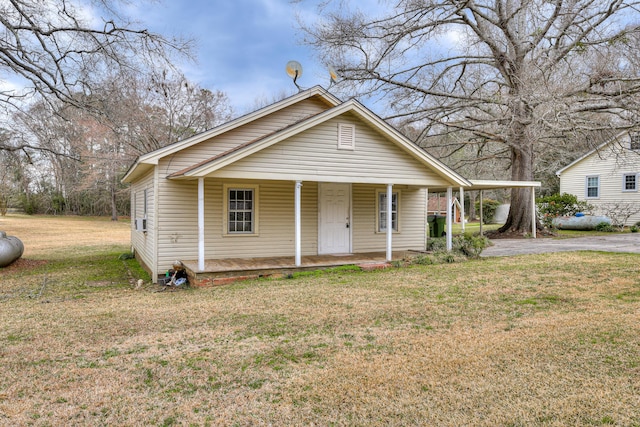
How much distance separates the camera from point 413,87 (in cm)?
1722

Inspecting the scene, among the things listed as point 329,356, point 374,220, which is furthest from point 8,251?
point 329,356

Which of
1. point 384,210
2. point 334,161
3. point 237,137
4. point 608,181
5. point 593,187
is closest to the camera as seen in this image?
point 334,161

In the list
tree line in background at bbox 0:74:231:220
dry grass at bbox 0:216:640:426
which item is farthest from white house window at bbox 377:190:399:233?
tree line in background at bbox 0:74:231:220

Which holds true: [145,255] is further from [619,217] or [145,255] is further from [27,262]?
[619,217]

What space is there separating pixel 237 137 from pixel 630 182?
2312 centimetres

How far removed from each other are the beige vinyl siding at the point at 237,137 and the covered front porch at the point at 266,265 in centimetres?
234

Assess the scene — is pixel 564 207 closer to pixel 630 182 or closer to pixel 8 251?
pixel 630 182

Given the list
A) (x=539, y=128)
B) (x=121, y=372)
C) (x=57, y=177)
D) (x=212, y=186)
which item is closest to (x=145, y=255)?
(x=212, y=186)

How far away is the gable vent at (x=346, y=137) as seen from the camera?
33.0 feet

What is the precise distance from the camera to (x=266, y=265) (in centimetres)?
935

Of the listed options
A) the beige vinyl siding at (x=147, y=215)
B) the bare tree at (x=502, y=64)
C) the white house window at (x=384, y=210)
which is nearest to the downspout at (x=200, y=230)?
the beige vinyl siding at (x=147, y=215)

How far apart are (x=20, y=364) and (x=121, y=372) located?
1175 millimetres

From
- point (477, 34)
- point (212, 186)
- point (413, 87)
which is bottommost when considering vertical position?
point (212, 186)

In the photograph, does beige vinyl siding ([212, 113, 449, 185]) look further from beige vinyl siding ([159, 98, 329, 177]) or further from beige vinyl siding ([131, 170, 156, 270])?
beige vinyl siding ([131, 170, 156, 270])
